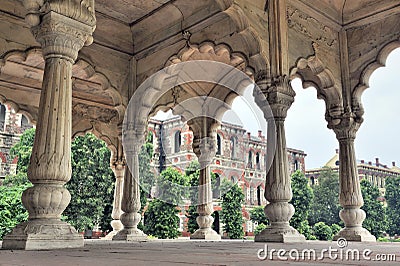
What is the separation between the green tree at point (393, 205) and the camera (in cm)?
4359

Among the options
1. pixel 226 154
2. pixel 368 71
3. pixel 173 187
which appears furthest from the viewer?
pixel 226 154

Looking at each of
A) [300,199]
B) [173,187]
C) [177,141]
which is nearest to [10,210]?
[173,187]

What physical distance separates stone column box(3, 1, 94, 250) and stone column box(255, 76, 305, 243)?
353 cm

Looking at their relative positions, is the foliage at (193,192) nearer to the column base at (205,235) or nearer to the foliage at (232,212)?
the foliage at (232,212)

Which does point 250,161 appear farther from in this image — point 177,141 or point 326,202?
point 326,202

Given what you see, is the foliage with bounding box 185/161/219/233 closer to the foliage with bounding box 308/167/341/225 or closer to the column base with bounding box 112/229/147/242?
the foliage with bounding box 308/167/341/225

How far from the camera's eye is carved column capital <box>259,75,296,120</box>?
736 cm

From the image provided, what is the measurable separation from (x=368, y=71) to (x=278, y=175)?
3.63 meters

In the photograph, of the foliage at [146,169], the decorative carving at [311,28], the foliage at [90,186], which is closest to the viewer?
the decorative carving at [311,28]

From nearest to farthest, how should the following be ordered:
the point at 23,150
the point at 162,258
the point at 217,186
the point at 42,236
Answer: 1. the point at 162,258
2. the point at 42,236
3. the point at 23,150
4. the point at 217,186

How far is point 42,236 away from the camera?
13.7 feet

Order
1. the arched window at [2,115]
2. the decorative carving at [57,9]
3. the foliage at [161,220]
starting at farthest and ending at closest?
the arched window at [2,115] → the foliage at [161,220] → the decorative carving at [57,9]

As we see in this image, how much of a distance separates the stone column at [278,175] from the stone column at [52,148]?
11.6 feet

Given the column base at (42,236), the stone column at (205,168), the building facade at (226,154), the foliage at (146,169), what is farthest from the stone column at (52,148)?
the building facade at (226,154)
